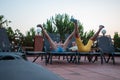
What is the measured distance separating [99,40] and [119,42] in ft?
23.7

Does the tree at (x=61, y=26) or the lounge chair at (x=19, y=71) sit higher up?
the tree at (x=61, y=26)

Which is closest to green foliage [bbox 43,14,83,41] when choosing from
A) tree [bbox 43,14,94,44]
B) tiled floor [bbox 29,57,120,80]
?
tree [bbox 43,14,94,44]

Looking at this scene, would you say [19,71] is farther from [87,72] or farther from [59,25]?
[59,25]

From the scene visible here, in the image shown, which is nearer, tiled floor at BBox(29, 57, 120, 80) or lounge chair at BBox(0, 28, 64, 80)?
lounge chair at BBox(0, 28, 64, 80)

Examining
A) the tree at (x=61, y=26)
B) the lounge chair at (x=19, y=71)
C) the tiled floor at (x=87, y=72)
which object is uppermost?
the tree at (x=61, y=26)

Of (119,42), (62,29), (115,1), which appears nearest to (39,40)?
(115,1)

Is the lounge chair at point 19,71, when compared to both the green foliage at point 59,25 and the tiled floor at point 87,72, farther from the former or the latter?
the green foliage at point 59,25

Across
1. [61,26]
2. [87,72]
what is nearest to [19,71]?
[87,72]

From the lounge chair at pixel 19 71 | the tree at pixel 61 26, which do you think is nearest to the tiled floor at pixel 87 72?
the lounge chair at pixel 19 71

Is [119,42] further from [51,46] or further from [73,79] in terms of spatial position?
[73,79]

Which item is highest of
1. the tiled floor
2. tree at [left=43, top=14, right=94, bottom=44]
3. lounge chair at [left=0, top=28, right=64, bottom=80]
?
tree at [left=43, top=14, right=94, bottom=44]

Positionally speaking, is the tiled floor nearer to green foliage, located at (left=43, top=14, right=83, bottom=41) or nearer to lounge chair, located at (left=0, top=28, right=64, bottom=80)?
lounge chair, located at (left=0, top=28, right=64, bottom=80)

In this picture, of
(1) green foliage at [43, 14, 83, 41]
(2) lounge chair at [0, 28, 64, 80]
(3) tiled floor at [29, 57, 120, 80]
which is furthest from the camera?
(1) green foliage at [43, 14, 83, 41]

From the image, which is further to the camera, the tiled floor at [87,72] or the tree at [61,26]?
the tree at [61,26]
